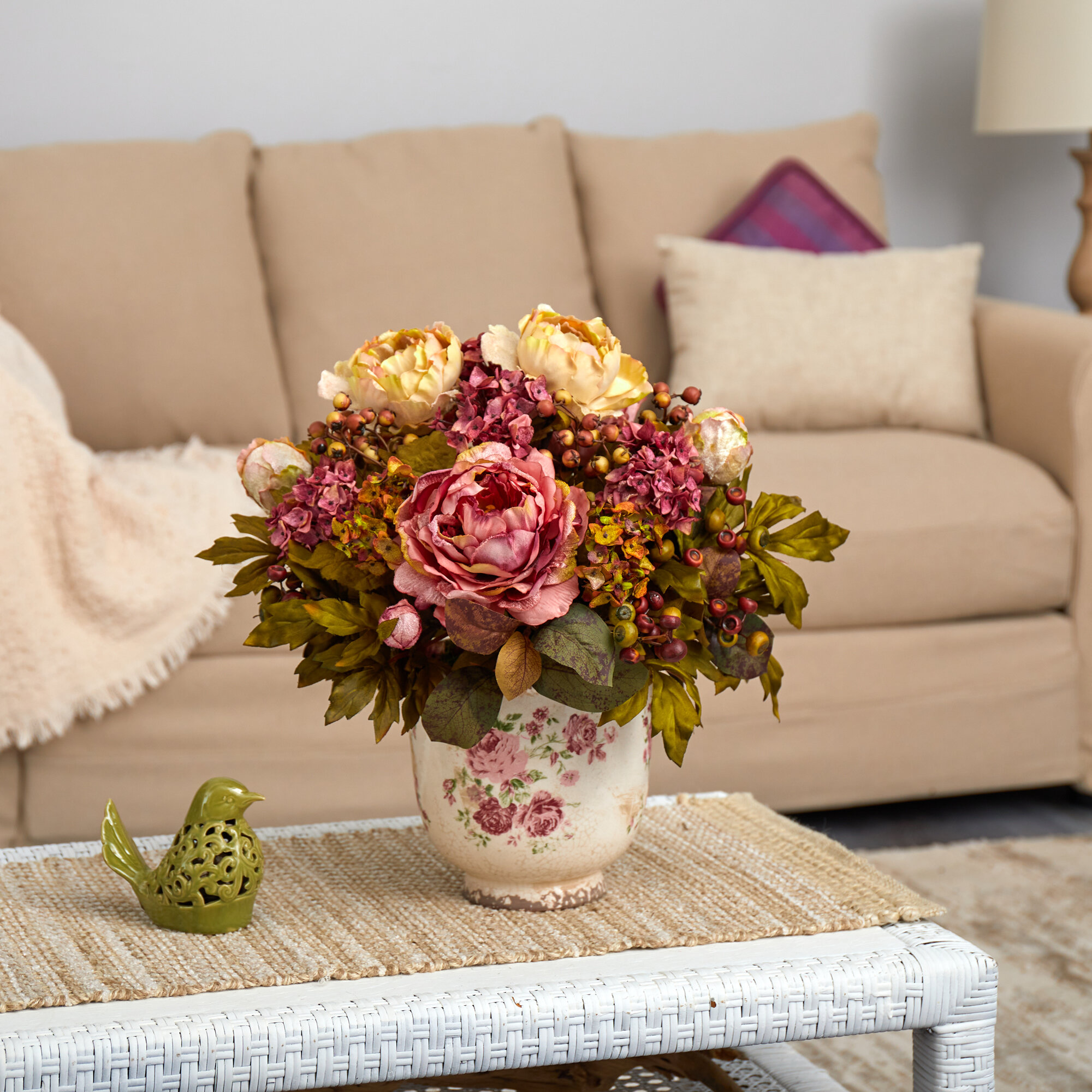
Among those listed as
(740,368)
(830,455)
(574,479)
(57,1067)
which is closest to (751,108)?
(740,368)

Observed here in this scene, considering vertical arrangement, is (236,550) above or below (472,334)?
above

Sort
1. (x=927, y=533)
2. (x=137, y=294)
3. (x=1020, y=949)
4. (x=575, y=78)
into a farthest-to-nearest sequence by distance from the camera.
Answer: (x=575, y=78) < (x=137, y=294) < (x=927, y=533) < (x=1020, y=949)

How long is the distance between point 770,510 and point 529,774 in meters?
0.22

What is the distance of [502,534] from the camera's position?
74 centimetres

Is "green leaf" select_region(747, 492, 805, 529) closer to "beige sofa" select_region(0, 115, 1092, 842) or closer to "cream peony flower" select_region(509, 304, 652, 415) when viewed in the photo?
"cream peony flower" select_region(509, 304, 652, 415)

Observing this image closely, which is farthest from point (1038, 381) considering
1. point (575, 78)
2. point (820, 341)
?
point (575, 78)

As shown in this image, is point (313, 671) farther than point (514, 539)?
Yes

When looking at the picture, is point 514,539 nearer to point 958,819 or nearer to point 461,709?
point 461,709

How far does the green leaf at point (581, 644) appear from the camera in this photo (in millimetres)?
753

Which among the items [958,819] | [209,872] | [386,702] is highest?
[386,702]

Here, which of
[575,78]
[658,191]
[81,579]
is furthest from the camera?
[575,78]

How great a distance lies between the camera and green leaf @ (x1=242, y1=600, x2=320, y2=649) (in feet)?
2.72

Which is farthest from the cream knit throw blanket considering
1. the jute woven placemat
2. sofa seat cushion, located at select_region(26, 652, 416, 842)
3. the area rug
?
the area rug

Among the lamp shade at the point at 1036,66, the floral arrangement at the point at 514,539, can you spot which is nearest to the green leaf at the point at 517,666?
the floral arrangement at the point at 514,539
